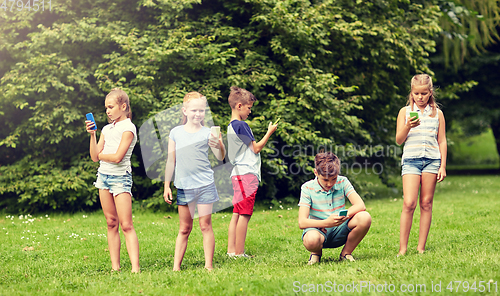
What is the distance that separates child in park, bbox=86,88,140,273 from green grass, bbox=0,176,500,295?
17.3 inches

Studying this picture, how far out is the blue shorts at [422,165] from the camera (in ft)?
15.1

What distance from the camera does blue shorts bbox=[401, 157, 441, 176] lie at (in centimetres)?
460

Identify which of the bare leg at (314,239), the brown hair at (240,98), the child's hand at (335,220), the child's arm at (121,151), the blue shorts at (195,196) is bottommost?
the bare leg at (314,239)

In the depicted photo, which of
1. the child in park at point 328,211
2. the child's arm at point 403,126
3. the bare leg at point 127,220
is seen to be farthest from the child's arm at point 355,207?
the bare leg at point 127,220

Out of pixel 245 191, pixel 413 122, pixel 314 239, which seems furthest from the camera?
pixel 245 191

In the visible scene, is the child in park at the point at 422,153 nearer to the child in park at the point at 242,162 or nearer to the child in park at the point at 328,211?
the child in park at the point at 328,211

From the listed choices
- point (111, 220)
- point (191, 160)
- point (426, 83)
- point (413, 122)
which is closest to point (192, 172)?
point (191, 160)

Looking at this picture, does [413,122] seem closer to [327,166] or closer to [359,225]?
[327,166]

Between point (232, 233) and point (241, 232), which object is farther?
point (232, 233)

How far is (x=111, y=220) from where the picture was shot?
4.28 meters

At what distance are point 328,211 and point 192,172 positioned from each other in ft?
4.55

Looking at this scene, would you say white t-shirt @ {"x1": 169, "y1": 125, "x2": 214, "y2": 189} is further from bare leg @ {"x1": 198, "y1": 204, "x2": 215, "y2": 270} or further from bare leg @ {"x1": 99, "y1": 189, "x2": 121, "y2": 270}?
bare leg @ {"x1": 99, "y1": 189, "x2": 121, "y2": 270}

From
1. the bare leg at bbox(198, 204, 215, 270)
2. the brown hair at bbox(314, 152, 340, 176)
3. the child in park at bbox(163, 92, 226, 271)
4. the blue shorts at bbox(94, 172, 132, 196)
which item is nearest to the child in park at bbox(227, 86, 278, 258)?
the child in park at bbox(163, 92, 226, 271)

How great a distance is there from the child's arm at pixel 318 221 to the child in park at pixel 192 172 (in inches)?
34.6
